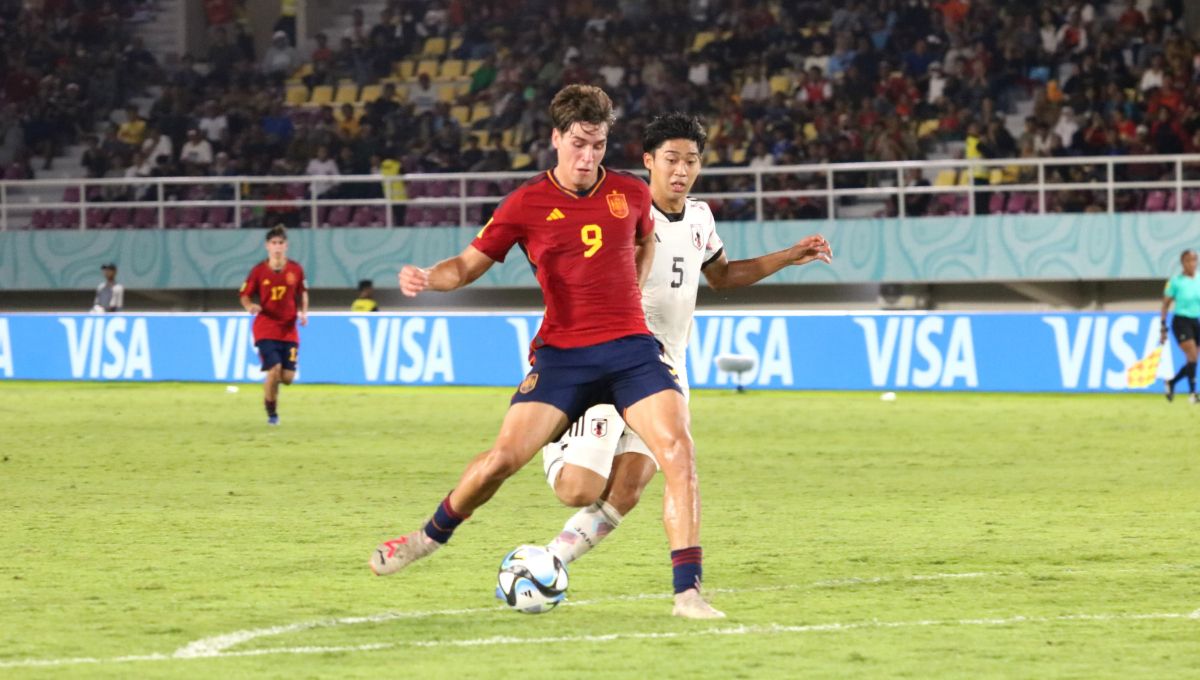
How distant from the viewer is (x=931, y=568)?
967cm

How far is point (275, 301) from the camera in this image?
2092cm

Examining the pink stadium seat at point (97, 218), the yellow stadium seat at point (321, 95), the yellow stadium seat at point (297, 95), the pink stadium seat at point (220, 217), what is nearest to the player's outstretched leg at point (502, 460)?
the pink stadium seat at point (220, 217)

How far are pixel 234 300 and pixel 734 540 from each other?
24.7 m

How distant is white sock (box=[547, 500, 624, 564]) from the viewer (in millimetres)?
8617

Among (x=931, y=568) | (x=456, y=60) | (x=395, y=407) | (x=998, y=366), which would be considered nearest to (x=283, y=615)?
(x=931, y=568)

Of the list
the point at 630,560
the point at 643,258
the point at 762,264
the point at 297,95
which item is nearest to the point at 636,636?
the point at 643,258

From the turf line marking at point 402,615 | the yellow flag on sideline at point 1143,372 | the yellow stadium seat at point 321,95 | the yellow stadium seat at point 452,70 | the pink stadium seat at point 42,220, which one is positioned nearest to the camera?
the turf line marking at point 402,615

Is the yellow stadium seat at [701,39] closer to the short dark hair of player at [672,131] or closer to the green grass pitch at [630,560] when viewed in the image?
the green grass pitch at [630,560]

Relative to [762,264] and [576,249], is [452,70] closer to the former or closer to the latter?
[762,264]

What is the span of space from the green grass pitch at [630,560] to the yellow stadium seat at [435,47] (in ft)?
58.6

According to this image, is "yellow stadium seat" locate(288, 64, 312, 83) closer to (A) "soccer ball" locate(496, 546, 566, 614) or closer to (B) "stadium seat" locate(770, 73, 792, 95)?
(B) "stadium seat" locate(770, 73, 792, 95)

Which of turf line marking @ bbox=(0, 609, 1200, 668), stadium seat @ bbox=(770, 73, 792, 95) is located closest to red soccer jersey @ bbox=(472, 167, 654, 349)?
turf line marking @ bbox=(0, 609, 1200, 668)

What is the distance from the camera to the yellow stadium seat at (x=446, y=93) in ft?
117

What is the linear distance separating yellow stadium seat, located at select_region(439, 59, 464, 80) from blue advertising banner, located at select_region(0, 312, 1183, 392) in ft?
26.3
